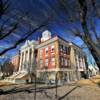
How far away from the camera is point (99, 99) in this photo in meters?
11.3

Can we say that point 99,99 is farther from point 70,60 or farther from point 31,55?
point 31,55

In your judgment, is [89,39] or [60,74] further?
[60,74]

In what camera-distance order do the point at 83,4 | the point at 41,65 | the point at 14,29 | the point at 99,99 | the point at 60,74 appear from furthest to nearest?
the point at 41,65 → the point at 60,74 → the point at 99,99 → the point at 14,29 → the point at 83,4

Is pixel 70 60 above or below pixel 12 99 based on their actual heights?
above

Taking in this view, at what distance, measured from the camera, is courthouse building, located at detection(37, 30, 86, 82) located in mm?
30431

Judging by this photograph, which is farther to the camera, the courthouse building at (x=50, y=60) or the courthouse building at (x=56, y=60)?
the courthouse building at (x=50, y=60)

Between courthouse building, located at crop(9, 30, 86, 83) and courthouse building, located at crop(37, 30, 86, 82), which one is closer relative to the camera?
courthouse building, located at crop(37, 30, 86, 82)

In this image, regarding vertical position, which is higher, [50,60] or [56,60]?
[50,60]

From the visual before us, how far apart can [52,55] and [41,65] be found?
4146 millimetres

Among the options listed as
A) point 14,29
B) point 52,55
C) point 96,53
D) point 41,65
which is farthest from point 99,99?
point 41,65

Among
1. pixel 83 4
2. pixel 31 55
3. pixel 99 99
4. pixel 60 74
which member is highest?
pixel 31 55

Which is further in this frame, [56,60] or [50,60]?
[50,60]

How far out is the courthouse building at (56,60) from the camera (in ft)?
99.8

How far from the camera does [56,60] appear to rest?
30.3 metres
